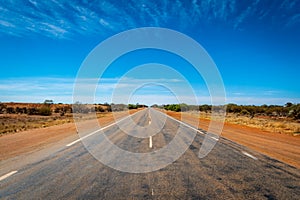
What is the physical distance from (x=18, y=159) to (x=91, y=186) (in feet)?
13.5

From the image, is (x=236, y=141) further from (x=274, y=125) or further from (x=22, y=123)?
(x=22, y=123)

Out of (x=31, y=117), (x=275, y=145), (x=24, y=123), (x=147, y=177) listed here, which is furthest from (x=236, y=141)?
(x=31, y=117)

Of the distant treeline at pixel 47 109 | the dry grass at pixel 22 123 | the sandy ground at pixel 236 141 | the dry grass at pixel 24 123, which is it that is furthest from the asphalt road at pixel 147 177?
the distant treeline at pixel 47 109

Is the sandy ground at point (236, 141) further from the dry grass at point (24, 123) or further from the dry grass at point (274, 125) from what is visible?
the dry grass at point (274, 125)

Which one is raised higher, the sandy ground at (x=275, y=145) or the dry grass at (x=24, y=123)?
the sandy ground at (x=275, y=145)

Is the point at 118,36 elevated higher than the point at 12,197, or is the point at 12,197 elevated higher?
the point at 118,36

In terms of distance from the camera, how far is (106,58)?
48.8ft

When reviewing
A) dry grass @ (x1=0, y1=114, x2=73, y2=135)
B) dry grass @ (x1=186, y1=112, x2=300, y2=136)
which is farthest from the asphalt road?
dry grass @ (x1=186, y1=112, x2=300, y2=136)

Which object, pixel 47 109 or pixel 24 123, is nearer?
pixel 24 123

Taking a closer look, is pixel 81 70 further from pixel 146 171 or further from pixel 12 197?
pixel 12 197

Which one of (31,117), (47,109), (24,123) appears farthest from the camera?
(47,109)

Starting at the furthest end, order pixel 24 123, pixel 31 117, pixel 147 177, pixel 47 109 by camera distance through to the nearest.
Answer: pixel 47 109 < pixel 31 117 < pixel 24 123 < pixel 147 177

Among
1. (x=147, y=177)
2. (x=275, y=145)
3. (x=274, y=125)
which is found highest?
(x=274, y=125)

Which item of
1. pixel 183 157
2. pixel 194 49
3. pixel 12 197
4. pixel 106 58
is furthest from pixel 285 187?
pixel 194 49
